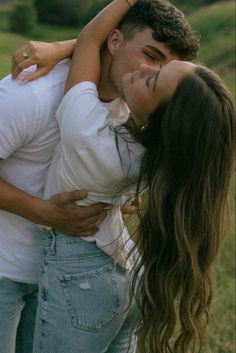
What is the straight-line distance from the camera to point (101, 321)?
86.6 inches

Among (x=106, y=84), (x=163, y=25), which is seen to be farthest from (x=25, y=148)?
(x=163, y=25)

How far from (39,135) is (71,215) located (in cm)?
25

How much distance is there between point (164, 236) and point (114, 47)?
630 millimetres

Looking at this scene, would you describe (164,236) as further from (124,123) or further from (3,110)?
(3,110)

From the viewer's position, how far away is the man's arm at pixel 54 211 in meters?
2.20

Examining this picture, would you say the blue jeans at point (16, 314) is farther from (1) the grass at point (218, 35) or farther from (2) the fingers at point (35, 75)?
(1) the grass at point (218, 35)

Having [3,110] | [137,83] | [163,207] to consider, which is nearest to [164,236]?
[163,207]

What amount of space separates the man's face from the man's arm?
1.34 feet

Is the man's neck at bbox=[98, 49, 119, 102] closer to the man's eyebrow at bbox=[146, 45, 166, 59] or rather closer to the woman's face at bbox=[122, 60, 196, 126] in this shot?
the man's eyebrow at bbox=[146, 45, 166, 59]

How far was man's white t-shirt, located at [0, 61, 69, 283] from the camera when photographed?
6.89 feet

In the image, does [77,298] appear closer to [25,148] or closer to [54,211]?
[54,211]

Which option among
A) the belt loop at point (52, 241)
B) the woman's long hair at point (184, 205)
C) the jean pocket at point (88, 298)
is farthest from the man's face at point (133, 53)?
the jean pocket at point (88, 298)

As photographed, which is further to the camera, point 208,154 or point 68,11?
point 68,11

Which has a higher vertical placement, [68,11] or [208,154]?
[208,154]
